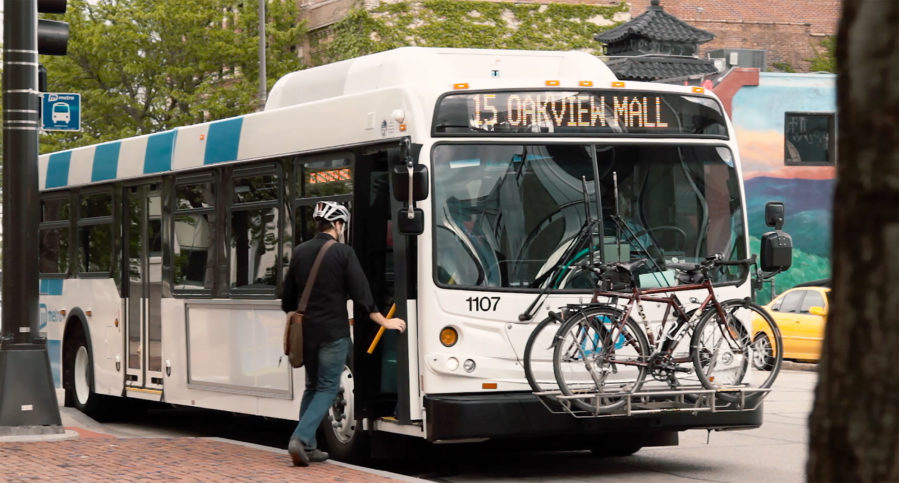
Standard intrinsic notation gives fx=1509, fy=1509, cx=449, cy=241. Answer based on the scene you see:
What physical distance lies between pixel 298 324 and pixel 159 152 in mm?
4829

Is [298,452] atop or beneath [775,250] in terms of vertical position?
beneath

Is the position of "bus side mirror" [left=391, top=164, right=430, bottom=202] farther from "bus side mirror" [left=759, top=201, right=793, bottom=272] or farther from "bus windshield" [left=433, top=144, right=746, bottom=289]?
"bus side mirror" [left=759, top=201, right=793, bottom=272]

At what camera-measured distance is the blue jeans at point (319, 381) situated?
991 centimetres

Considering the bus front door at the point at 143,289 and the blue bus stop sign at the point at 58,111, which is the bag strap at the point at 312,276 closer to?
the blue bus stop sign at the point at 58,111

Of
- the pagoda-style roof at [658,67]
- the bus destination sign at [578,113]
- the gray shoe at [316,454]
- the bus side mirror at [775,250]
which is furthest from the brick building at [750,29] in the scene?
the gray shoe at [316,454]

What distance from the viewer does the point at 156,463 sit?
33.3 ft

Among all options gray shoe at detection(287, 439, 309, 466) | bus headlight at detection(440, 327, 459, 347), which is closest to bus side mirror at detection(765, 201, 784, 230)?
bus headlight at detection(440, 327, 459, 347)

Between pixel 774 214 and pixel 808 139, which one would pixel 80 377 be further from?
pixel 808 139

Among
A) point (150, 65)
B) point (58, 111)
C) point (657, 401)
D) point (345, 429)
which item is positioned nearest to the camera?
point (657, 401)

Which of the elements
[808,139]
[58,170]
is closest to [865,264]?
[58,170]

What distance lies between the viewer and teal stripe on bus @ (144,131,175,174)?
14148mm

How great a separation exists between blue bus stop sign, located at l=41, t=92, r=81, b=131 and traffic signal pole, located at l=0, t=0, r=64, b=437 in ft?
0.94

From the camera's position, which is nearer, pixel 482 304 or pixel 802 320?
pixel 482 304

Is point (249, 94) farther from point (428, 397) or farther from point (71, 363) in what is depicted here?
point (428, 397)
